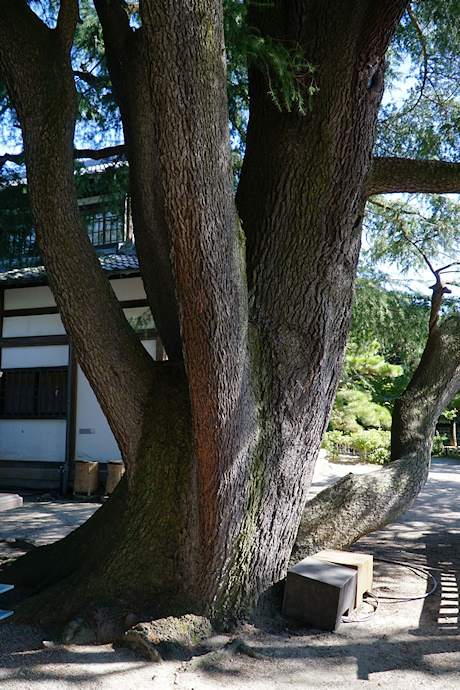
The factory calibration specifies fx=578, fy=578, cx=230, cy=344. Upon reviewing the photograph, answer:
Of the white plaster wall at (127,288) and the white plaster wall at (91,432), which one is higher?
the white plaster wall at (127,288)

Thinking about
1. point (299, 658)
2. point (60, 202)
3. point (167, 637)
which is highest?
point (60, 202)

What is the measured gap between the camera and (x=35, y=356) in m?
9.90

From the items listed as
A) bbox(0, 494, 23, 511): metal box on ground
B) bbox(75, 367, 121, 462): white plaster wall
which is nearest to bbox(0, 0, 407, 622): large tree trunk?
bbox(0, 494, 23, 511): metal box on ground

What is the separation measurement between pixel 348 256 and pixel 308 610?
7.53 feet

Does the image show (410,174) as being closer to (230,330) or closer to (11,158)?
(230,330)

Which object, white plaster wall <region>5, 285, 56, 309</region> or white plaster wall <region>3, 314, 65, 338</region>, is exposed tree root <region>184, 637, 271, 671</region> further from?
white plaster wall <region>5, 285, 56, 309</region>

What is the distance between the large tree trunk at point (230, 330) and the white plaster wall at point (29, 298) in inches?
245

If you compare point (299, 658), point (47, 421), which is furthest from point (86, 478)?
point (299, 658)

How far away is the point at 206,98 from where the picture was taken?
283 cm

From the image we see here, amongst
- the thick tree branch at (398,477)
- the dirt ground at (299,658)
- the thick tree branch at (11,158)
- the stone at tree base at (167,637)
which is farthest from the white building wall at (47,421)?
the stone at tree base at (167,637)

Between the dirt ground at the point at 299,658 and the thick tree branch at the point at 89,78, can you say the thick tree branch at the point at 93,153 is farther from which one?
the dirt ground at the point at 299,658

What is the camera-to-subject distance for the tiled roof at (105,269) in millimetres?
8695

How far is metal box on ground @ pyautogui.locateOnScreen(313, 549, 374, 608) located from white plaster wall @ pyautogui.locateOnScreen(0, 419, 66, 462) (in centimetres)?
642

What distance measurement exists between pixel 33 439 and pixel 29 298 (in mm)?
2426
